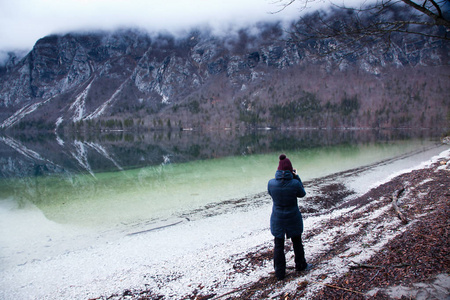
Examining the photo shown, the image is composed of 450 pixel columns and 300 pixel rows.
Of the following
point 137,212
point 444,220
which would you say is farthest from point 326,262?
point 137,212

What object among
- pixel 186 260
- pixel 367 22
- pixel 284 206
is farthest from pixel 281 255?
pixel 367 22

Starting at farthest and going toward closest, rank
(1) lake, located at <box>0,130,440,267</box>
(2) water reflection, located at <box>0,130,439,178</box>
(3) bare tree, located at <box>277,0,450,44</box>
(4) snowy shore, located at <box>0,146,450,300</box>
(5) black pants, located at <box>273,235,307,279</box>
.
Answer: (2) water reflection, located at <box>0,130,439,178</box> → (1) lake, located at <box>0,130,440,267</box> → (4) snowy shore, located at <box>0,146,450,300</box> → (5) black pants, located at <box>273,235,307,279</box> → (3) bare tree, located at <box>277,0,450,44</box>

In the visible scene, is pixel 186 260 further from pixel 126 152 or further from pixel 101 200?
pixel 126 152

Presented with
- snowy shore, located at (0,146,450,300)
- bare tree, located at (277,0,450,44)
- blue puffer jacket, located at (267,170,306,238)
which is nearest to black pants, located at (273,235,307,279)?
blue puffer jacket, located at (267,170,306,238)

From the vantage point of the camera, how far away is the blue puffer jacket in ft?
17.7

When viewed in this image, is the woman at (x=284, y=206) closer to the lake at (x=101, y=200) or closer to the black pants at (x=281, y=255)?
the black pants at (x=281, y=255)

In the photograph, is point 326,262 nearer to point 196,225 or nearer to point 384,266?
point 384,266

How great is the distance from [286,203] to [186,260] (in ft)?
14.0

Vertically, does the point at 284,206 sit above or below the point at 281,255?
above

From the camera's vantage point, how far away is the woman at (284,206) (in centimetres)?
539

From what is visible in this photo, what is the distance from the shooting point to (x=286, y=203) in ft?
17.8

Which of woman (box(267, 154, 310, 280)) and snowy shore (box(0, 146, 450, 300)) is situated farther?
snowy shore (box(0, 146, 450, 300))

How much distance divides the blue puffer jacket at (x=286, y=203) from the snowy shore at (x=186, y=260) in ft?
3.30

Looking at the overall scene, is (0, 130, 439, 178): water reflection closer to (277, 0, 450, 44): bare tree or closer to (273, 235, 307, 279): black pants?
(273, 235, 307, 279): black pants
